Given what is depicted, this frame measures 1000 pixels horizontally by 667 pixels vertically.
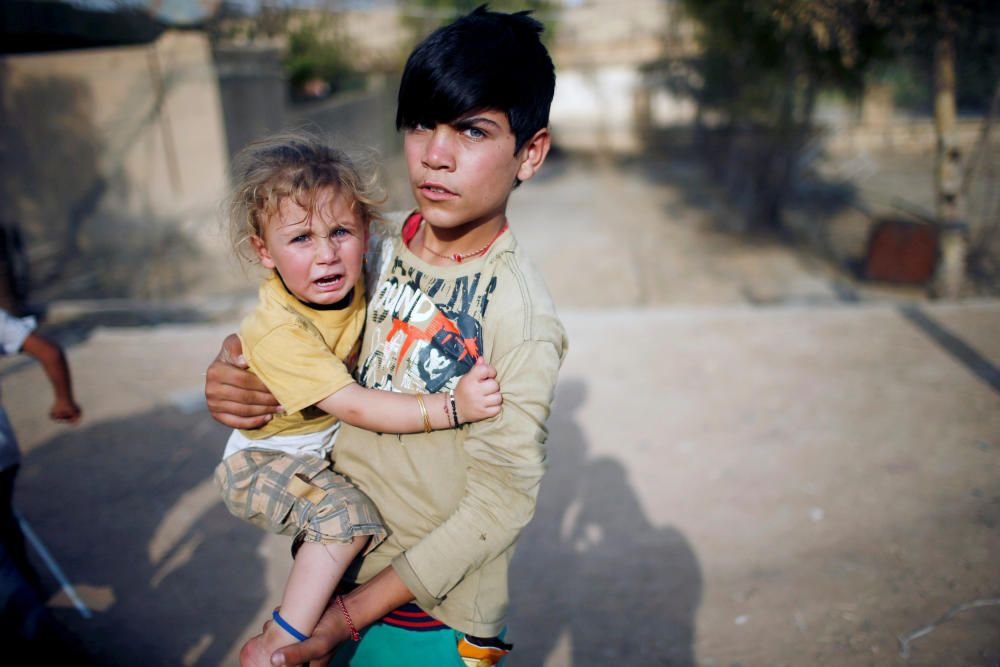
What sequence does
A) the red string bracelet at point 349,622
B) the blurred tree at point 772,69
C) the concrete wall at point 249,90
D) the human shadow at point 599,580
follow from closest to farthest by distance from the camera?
the red string bracelet at point 349,622 → the human shadow at point 599,580 → the blurred tree at point 772,69 → the concrete wall at point 249,90

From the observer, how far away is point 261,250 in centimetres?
156

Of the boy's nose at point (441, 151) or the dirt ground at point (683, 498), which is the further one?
the dirt ground at point (683, 498)

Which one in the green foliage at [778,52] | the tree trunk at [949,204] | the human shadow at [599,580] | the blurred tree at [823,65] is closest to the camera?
the human shadow at [599,580]

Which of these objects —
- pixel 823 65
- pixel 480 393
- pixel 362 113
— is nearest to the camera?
pixel 480 393

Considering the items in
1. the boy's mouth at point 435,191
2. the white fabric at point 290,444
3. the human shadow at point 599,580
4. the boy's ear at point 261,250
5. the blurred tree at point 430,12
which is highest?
the blurred tree at point 430,12

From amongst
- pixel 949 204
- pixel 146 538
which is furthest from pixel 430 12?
pixel 146 538

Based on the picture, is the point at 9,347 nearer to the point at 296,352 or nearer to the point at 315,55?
the point at 296,352

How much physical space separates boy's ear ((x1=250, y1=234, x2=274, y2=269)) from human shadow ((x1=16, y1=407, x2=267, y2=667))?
206 centimetres

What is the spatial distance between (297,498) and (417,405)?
0.34m

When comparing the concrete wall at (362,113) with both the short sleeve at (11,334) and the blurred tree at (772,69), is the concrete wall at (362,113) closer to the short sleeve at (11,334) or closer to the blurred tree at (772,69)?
the blurred tree at (772,69)

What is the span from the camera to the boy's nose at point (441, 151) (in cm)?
131

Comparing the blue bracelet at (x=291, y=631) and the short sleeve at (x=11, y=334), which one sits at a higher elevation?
the short sleeve at (x=11, y=334)

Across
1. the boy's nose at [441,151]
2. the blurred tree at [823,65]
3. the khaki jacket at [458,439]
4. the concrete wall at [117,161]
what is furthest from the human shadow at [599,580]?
the concrete wall at [117,161]

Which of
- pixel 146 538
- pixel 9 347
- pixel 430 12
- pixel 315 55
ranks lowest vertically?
pixel 146 538
